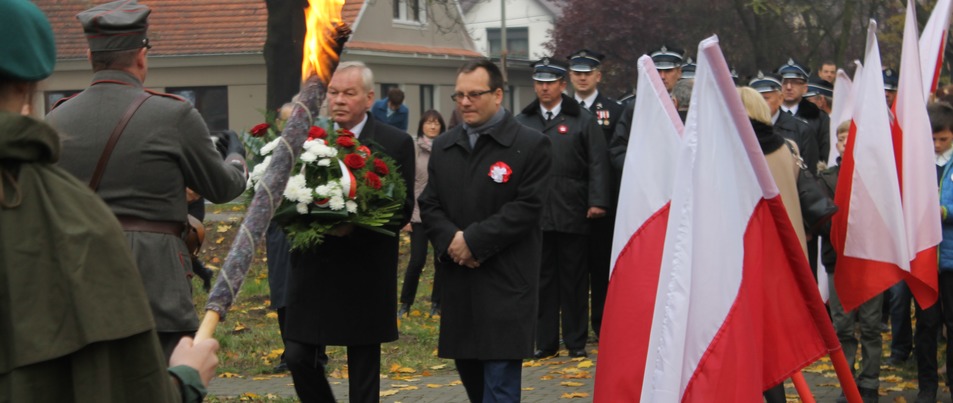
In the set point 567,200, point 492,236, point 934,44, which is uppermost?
point 934,44

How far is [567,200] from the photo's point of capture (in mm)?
10969

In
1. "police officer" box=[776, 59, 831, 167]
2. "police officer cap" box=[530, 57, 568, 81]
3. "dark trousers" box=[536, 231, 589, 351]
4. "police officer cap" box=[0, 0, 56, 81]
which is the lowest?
"dark trousers" box=[536, 231, 589, 351]

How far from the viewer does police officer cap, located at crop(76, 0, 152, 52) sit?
16.2 feet

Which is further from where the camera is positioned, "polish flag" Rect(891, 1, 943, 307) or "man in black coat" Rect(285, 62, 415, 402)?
"polish flag" Rect(891, 1, 943, 307)

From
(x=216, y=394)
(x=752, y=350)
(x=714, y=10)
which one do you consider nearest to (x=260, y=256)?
(x=216, y=394)

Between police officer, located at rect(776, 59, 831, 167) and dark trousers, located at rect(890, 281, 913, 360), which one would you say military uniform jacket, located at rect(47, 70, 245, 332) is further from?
police officer, located at rect(776, 59, 831, 167)

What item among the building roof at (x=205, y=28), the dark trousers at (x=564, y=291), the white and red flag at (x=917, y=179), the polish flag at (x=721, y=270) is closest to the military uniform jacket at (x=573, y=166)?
the dark trousers at (x=564, y=291)

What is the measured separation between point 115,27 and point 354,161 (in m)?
1.93

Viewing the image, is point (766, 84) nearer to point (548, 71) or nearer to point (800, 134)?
point (800, 134)

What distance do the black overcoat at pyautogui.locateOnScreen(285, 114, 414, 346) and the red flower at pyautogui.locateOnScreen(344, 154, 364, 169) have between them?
1.13ft

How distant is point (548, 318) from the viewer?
1073 cm

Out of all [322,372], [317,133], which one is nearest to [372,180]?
[317,133]

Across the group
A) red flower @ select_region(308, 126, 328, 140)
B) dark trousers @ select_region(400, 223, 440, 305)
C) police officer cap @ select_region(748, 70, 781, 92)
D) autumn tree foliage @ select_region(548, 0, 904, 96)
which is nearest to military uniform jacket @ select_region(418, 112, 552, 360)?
red flower @ select_region(308, 126, 328, 140)

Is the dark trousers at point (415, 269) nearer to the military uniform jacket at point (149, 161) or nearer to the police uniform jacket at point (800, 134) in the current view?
the police uniform jacket at point (800, 134)
